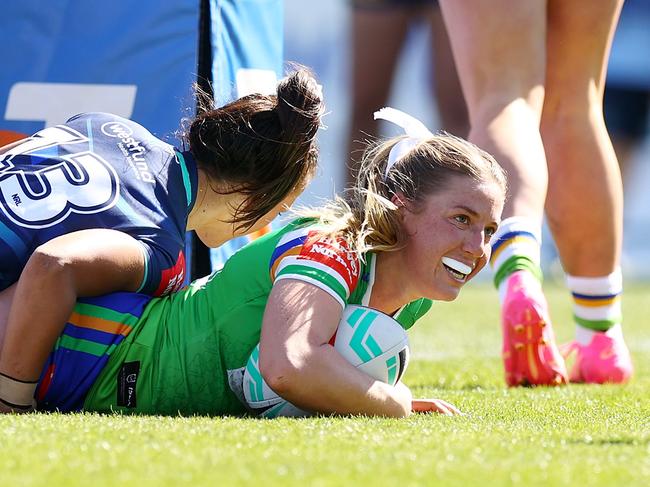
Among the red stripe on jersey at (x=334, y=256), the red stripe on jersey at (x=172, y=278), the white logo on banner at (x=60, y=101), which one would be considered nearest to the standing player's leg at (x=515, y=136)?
the red stripe on jersey at (x=334, y=256)

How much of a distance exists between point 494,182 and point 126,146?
0.77 m

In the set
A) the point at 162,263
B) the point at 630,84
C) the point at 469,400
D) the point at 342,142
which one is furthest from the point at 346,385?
the point at 630,84

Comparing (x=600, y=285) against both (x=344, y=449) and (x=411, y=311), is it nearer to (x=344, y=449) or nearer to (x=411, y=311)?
(x=411, y=311)

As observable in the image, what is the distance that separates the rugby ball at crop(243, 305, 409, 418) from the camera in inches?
82.0

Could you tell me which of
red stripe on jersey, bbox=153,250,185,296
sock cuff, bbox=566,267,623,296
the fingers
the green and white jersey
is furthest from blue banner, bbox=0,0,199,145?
the fingers

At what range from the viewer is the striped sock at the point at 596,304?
3.19 meters

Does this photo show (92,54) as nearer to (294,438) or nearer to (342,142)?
(294,438)

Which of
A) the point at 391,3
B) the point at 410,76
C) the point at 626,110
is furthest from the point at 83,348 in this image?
the point at 626,110

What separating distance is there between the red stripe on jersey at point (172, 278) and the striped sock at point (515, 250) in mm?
896

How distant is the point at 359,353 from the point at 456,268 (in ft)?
0.89

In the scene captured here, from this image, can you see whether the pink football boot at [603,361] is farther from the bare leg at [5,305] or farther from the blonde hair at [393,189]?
the bare leg at [5,305]

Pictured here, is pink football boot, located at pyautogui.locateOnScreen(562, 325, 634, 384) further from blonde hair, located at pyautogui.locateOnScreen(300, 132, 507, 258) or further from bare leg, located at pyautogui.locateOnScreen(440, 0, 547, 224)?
blonde hair, located at pyautogui.locateOnScreen(300, 132, 507, 258)

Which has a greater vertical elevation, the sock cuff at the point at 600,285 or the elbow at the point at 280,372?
the sock cuff at the point at 600,285

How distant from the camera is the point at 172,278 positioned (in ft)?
7.39
